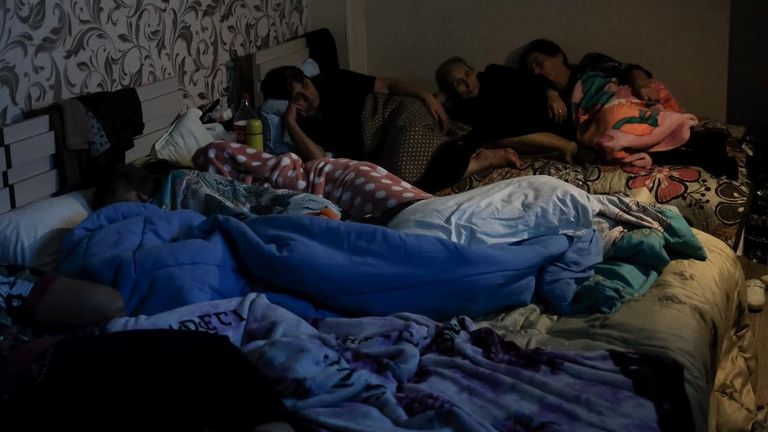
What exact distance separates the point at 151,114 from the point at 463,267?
141 centimetres

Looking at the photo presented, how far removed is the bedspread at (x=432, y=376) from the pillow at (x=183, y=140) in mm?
1183

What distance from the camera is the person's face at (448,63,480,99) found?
11.1 feet

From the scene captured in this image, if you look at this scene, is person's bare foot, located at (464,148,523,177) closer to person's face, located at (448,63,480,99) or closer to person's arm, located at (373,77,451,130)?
person's arm, located at (373,77,451,130)

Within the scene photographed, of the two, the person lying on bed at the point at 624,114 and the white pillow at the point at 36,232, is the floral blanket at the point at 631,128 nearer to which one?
the person lying on bed at the point at 624,114

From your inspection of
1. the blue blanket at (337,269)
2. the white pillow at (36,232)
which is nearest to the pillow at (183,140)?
the white pillow at (36,232)

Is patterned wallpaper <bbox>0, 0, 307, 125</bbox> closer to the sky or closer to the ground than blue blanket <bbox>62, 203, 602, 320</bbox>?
closer to the sky

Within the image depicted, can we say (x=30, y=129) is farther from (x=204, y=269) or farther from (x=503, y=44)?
(x=503, y=44)

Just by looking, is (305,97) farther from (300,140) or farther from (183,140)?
(183,140)

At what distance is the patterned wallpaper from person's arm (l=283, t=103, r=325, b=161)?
1.14 ft

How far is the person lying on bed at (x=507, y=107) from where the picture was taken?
316 cm

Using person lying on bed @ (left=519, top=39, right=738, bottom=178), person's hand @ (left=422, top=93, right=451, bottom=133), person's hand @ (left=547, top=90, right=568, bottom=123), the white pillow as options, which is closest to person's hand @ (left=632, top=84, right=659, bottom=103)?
person lying on bed @ (left=519, top=39, right=738, bottom=178)

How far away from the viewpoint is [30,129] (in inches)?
85.6

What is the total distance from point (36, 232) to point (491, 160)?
163 cm

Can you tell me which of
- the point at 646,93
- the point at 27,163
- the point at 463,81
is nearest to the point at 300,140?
the point at 463,81
